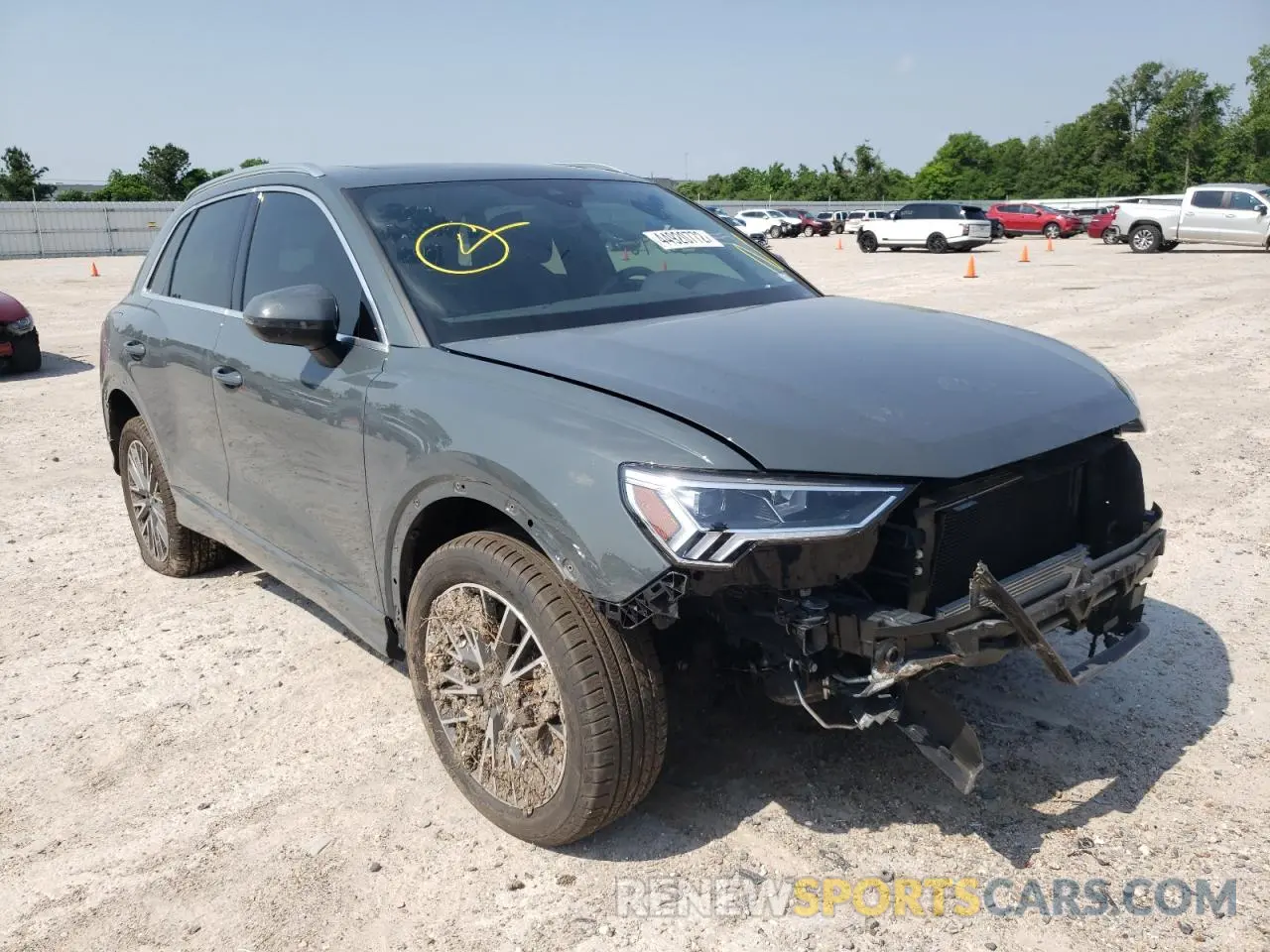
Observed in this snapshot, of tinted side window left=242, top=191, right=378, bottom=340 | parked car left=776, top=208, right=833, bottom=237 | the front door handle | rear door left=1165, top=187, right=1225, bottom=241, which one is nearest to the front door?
rear door left=1165, top=187, right=1225, bottom=241

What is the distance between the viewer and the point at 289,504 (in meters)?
3.78

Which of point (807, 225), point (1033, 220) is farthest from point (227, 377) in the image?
point (807, 225)

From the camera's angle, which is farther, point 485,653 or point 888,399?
point 485,653

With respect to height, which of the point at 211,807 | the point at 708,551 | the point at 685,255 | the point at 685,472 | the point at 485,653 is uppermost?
the point at 685,255

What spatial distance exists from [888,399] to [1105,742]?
1.54 m

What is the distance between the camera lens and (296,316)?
126 inches

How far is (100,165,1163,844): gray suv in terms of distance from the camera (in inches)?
96.7

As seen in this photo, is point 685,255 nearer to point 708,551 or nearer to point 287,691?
point 708,551

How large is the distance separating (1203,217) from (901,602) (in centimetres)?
3118

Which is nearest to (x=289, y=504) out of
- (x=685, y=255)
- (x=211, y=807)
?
(x=211, y=807)

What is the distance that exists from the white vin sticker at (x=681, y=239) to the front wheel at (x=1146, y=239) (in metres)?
30.0

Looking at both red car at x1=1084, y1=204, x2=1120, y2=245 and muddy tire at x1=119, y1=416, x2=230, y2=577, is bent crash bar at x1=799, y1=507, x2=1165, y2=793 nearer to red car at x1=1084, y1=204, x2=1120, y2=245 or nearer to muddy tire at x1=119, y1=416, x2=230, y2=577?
muddy tire at x1=119, y1=416, x2=230, y2=577

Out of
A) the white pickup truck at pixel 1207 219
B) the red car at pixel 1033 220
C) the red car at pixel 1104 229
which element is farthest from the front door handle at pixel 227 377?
the red car at pixel 1033 220

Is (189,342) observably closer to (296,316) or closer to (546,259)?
(296,316)
